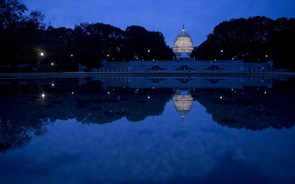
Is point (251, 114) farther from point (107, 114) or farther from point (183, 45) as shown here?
point (183, 45)

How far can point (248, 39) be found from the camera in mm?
75625

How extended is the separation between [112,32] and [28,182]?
78351mm

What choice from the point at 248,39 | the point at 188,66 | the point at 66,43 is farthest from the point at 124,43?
the point at 248,39

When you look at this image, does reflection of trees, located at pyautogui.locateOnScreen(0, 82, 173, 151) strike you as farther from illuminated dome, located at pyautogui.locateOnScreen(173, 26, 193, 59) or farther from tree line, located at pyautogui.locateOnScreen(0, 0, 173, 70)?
illuminated dome, located at pyautogui.locateOnScreen(173, 26, 193, 59)

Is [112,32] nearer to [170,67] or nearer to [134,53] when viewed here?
[134,53]

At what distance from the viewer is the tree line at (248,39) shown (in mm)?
69562

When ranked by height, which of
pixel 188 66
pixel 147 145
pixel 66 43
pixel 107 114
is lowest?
pixel 147 145

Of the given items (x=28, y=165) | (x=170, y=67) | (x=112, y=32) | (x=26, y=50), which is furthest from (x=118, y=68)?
(x=28, y=165)

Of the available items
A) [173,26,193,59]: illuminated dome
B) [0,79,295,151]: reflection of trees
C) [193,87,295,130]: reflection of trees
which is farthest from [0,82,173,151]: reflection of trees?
[173,26,193,59]: illuminated dome

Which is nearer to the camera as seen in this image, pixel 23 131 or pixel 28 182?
pixel 28 182

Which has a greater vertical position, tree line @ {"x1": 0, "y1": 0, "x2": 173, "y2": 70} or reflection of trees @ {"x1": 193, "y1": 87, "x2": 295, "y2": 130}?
tree line @ {"x1": 0, "y1": 0, "x2": 173, "y2": 70}

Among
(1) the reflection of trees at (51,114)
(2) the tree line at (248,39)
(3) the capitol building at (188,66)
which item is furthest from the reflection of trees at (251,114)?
(2) the tree line at (248,39)

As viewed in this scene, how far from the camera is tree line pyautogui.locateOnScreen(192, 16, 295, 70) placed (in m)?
69.6

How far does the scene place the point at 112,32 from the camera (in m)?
81.9
